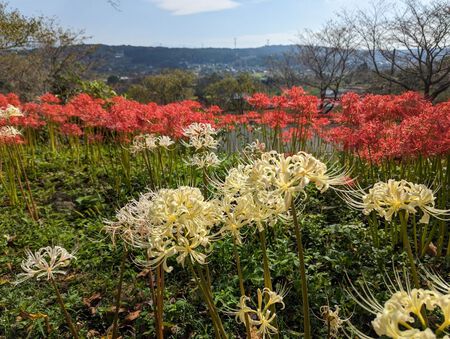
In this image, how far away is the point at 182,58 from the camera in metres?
125

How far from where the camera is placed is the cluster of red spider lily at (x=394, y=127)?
3256mm

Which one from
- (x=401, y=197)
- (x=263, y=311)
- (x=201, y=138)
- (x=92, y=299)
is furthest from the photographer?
(x=201, y=138)

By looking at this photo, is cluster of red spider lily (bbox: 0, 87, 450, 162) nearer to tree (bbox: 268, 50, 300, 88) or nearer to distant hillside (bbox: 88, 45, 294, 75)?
tree (bbox: 268, 50, 300, 88)

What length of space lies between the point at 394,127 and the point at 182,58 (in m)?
127

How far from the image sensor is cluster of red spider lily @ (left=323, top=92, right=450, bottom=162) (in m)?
3.26

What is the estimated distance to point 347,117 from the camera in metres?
4.60

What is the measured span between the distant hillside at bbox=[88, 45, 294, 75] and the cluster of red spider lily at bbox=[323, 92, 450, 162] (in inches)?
3585

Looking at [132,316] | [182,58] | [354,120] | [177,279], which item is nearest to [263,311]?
[132,316]

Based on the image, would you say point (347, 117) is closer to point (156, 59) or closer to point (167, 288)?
point (167, 288)

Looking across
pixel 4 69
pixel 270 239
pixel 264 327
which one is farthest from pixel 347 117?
pixel 4 69

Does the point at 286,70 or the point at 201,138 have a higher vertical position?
the point at 286,70

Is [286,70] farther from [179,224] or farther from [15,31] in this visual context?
[179,224]

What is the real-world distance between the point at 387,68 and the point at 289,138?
13702mm

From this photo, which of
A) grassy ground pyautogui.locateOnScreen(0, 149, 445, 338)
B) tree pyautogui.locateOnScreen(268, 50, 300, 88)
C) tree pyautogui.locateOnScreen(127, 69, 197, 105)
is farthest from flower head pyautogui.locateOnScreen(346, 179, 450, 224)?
tree pyautogui.locateOnScreen(127, 69, 197, 105)
